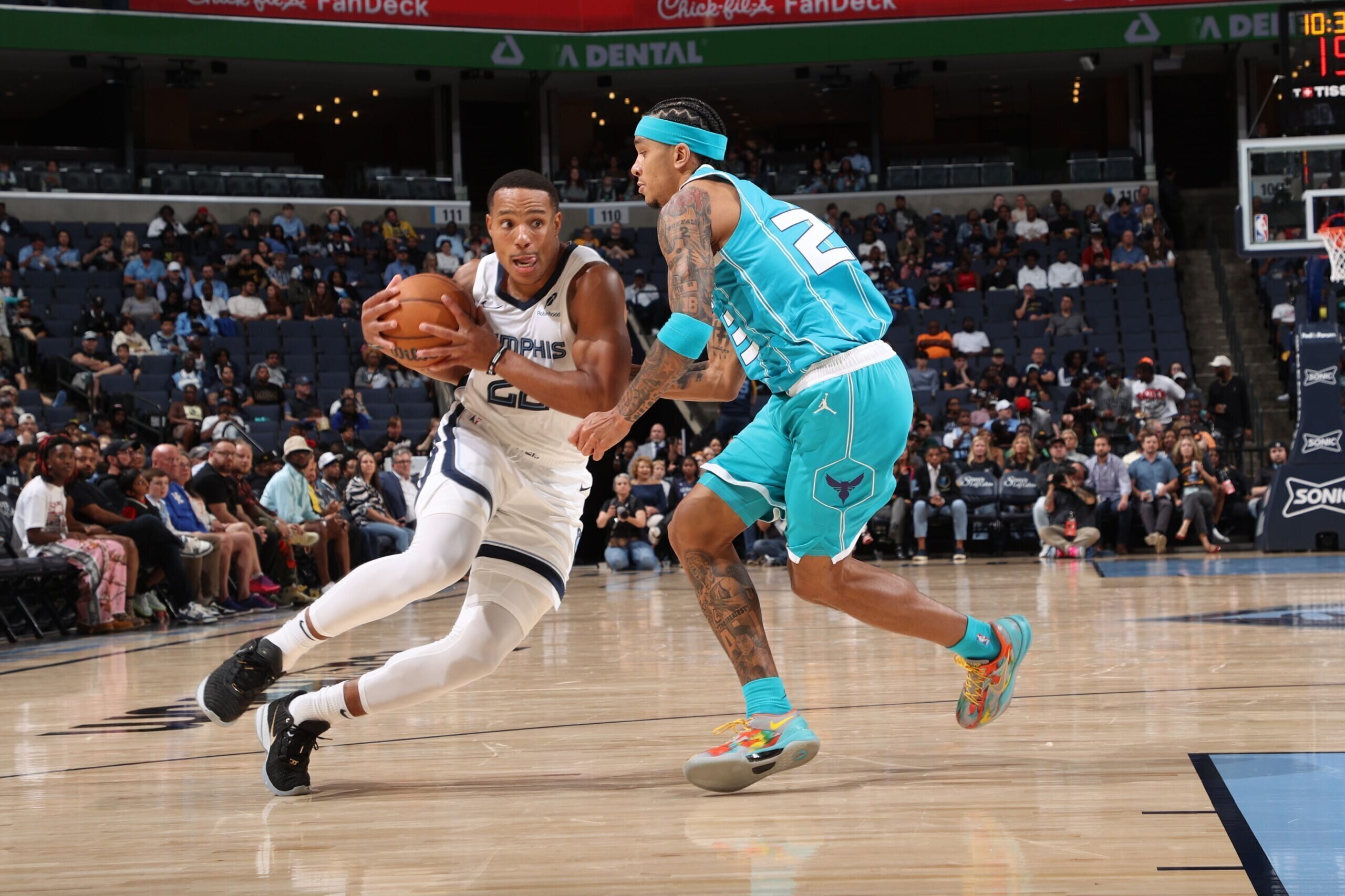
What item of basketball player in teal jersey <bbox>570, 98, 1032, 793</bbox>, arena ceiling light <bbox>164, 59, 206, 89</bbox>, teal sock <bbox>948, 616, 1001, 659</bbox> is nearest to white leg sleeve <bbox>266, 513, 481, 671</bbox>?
basketball player in teal jersey <bbox>570, 98, 1032, 793</bbox>

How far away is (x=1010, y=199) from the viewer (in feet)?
78.3

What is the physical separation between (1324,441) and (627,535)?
22.1 feet

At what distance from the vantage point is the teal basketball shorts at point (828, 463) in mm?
3891

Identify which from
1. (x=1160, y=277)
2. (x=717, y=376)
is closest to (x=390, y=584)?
(x=717, y=376)

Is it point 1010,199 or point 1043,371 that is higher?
point 1010,199

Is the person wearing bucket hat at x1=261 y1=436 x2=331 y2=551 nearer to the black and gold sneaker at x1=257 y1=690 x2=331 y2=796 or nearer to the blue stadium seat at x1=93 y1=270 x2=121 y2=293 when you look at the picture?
the black and gold sneaker at x1=257 y1=690 x2=331 y2=796

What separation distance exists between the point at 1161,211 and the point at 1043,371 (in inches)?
300

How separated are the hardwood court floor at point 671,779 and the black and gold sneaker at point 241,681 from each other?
24 centimetres

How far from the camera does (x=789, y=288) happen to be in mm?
3961

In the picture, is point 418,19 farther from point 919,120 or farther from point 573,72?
point 919,120

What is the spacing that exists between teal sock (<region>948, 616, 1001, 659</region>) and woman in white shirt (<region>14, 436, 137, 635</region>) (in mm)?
6786

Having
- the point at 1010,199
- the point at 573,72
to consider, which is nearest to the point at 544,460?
the point at 1010,199

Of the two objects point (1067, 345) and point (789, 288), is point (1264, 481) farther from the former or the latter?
point (789, 288)

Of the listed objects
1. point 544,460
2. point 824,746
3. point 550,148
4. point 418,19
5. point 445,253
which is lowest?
point 824,746
